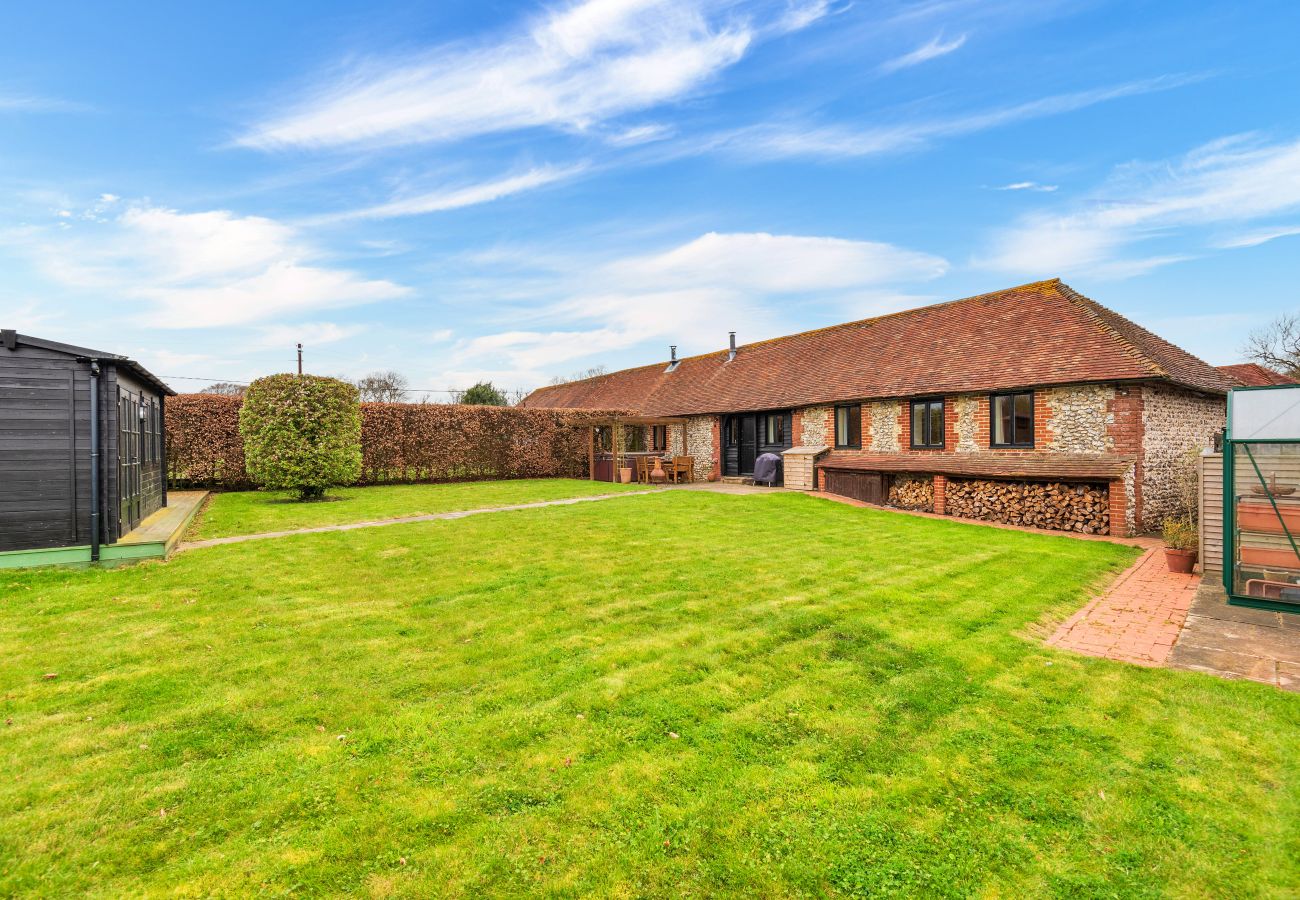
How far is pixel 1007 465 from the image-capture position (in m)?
13.3

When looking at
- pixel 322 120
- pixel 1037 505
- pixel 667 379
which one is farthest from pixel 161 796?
pixel 667 379

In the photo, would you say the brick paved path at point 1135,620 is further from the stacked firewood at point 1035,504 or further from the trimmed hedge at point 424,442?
the trimmed hedge at point 424,442

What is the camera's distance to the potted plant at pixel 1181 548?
328 inches

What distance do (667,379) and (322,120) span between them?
61.5ft

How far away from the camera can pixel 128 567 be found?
7.66m

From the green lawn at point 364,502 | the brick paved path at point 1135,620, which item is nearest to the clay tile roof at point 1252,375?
the brick paved path at point 1135,620

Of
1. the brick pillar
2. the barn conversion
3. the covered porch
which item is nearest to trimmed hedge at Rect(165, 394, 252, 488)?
the covered porch

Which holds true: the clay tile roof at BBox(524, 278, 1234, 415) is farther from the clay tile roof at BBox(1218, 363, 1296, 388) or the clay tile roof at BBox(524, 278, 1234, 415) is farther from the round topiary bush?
the clay tile roof at BBox(1218, 363, 1296, 388)

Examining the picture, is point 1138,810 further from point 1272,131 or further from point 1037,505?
point 1272,131

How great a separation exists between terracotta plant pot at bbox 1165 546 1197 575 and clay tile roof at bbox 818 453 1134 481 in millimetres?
3716

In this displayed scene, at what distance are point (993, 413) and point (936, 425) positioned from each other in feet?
5.02

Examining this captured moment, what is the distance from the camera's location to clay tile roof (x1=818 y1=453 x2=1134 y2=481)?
11977mm

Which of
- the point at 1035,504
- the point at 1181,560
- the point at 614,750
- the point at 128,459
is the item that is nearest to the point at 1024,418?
the point at 1035,504

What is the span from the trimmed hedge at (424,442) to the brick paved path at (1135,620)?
58.0 ft
